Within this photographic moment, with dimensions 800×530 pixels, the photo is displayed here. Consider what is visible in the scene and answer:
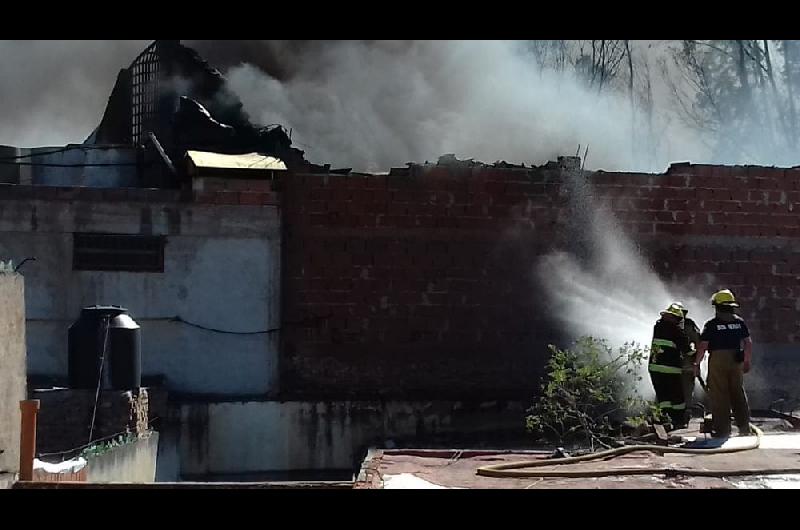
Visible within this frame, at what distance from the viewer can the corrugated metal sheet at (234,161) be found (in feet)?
43.4

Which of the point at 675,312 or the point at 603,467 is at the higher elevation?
the point at 675,312

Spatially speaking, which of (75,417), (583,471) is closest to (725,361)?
(583,471)

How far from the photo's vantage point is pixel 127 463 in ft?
35.3

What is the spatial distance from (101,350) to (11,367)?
338 cm

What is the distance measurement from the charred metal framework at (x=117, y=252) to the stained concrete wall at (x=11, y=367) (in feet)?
16.2

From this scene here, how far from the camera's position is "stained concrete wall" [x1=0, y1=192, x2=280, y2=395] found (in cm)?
1286

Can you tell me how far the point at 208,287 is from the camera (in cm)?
1311

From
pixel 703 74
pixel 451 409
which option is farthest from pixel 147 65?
pixel 703 74

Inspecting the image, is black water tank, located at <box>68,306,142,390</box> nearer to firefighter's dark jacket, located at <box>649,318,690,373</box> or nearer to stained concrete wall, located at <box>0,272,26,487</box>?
stained concrete wall, located at <box>0,272,26,487</box>

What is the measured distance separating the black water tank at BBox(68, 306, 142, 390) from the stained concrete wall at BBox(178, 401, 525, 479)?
144cm

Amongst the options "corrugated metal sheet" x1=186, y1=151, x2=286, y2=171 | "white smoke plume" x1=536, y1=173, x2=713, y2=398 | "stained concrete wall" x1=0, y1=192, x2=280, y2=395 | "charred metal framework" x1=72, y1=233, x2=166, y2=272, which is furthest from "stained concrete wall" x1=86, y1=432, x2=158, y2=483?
"white smoke plume" x1=536, y1=173, x2=713, y2=398

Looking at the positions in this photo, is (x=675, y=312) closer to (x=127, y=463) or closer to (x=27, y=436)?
(x=127, y=463)

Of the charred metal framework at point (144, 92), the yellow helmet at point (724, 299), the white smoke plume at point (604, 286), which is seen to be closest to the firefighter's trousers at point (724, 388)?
the yellow helmet at point (724, 299)
